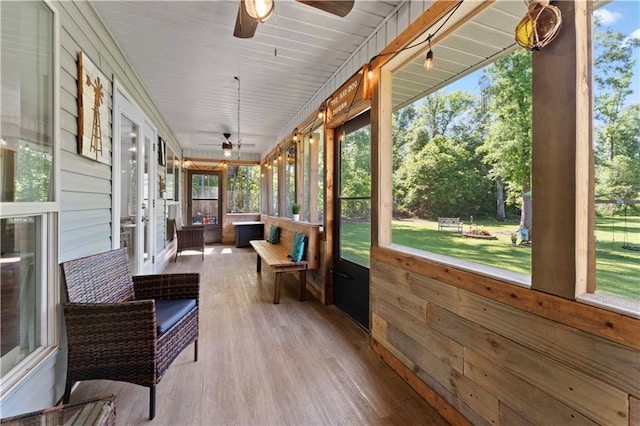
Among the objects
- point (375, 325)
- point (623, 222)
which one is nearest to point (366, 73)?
point (623, 222)

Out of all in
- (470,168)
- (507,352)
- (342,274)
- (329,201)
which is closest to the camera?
(507,352)

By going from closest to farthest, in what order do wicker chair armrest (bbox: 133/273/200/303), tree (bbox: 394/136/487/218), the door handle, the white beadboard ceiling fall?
tree (bbox: 394/136/487/218) < the white beadboard ceiling < wicker chair armrest (bbox: 133/273/200/303) < the door handle

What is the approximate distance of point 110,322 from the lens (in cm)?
161

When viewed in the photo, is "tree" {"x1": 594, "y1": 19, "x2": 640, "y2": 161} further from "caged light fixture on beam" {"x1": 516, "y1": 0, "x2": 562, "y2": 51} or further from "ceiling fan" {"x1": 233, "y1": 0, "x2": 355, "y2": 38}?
"ceiling fan" {"x1": 233, "y1": 0, "x2": 355, "y2": 38}

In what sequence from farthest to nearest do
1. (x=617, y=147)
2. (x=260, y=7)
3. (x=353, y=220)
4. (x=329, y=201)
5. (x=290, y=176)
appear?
1. (x=290, y=176)
2. (x=329, y=201)
3. (x=353, y=220)
4. (x=260, y=7)
5. (x=617, y=147)

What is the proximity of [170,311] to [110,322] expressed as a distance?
16.6 inches

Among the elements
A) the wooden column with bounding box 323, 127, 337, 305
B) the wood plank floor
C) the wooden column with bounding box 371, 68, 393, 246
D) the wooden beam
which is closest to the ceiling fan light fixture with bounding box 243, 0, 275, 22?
the wooden column with bounding box 371, 68, 393, 246

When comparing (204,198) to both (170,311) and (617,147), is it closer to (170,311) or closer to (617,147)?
(170,311)

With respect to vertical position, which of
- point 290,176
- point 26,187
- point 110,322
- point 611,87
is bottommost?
point 110,322

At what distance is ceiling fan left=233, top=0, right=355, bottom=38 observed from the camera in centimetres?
145

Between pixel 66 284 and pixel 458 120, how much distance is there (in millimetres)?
2678

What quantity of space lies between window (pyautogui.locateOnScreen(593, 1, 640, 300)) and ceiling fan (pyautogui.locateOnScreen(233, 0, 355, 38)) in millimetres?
1209

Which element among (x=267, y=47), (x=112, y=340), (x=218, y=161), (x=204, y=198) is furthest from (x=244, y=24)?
(x=204, y=198)

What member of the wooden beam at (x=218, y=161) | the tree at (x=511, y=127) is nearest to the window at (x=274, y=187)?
the wooden beam at (x=218, y=161)
